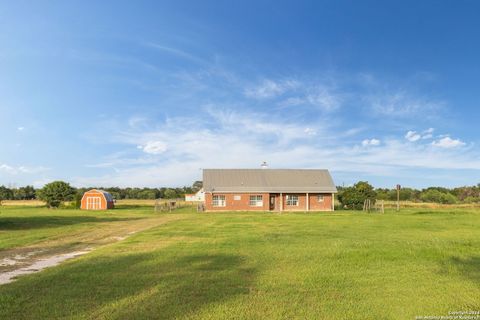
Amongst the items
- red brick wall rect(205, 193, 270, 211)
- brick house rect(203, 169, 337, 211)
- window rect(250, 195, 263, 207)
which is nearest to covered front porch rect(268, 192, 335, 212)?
brick house rect(203, 169, 337, 211)

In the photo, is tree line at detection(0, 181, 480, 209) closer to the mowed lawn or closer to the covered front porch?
the covered front porch

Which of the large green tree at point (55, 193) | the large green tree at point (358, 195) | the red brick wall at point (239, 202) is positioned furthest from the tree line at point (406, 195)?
the large green tree at point (55, 193)

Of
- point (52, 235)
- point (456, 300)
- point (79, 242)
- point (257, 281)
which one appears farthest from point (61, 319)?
point (52, 235)

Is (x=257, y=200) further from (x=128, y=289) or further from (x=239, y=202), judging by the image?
(x=128, y=289)

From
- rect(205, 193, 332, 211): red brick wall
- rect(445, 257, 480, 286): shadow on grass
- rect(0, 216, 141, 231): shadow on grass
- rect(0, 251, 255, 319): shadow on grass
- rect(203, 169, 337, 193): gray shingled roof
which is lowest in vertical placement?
rect(0, 216, 141, 231): shadow on grass

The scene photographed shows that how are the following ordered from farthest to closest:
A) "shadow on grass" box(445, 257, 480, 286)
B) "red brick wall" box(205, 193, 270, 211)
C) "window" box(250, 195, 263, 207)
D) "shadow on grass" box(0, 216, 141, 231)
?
1. "window" box(250, 195, 263, 207)
2. "red brick wall" box(205, 193, 270, 211)
3. "shadow on grass" box(0, 216, 141, 231)
4. "shadow on grass" box(445, 257, 480, 286)

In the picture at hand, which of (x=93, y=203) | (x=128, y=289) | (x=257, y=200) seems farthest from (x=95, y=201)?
(x=128, y=289)

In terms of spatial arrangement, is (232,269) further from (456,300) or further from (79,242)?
(79,242)

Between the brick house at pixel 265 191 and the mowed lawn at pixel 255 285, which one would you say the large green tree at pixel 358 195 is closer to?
the brick house at pixel 265 191

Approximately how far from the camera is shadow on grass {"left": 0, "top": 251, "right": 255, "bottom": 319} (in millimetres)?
5992

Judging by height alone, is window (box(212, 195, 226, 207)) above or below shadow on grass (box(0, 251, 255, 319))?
above

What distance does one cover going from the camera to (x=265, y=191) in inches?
1815

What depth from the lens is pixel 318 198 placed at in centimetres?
4738

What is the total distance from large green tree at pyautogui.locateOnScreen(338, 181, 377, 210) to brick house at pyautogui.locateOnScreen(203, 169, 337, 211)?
207 centimetres
